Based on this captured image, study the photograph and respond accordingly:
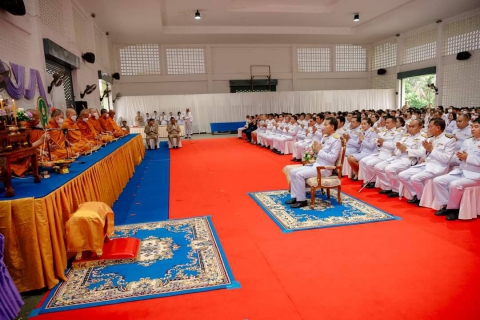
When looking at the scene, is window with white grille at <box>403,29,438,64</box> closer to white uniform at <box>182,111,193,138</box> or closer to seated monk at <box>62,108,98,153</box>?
white uniform at <box>182,111,193,138</box>

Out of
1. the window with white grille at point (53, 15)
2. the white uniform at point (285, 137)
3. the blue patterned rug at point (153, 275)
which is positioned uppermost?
the window with white grille at point (53, 15)

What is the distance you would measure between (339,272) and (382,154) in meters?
3.44

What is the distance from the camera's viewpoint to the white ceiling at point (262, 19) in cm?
1187

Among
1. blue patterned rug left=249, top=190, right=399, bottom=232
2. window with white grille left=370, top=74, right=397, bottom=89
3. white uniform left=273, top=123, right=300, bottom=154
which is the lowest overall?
blue patterned rug left=249, top=190, right=399, bottom=232

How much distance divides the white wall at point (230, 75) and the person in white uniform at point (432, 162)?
15102 millimetres

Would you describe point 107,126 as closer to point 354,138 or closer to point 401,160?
point 354,138

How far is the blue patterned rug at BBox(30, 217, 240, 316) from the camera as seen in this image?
256 cm

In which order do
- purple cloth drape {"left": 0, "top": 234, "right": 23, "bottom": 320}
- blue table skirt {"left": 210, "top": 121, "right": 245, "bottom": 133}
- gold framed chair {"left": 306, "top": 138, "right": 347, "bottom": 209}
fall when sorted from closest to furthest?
purple cloth drape {"left": 0, "top": 234, "right": 23, "bottom": 320} → gold framed chair {"left": 306, "top": 138, "right": 347, "bottom": 209} → blue table skirt {"left": 210, "top": 121, "right": 245, "bottom": 133}

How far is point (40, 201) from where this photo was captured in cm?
262

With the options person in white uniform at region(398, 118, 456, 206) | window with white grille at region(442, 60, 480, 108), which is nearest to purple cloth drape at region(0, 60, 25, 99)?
person in white uniform at region(398, 118, 456, 206)

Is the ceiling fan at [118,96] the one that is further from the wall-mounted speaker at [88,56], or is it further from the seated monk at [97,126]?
the seated monk at [97,126]

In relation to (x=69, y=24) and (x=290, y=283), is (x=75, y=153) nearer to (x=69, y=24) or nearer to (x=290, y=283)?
(x=290, y=283)

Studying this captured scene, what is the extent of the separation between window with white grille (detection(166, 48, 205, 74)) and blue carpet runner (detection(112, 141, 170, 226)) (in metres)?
10.8

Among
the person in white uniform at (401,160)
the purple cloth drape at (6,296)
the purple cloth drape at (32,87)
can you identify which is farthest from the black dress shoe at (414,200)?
the purple cloth drape at (32,87)
